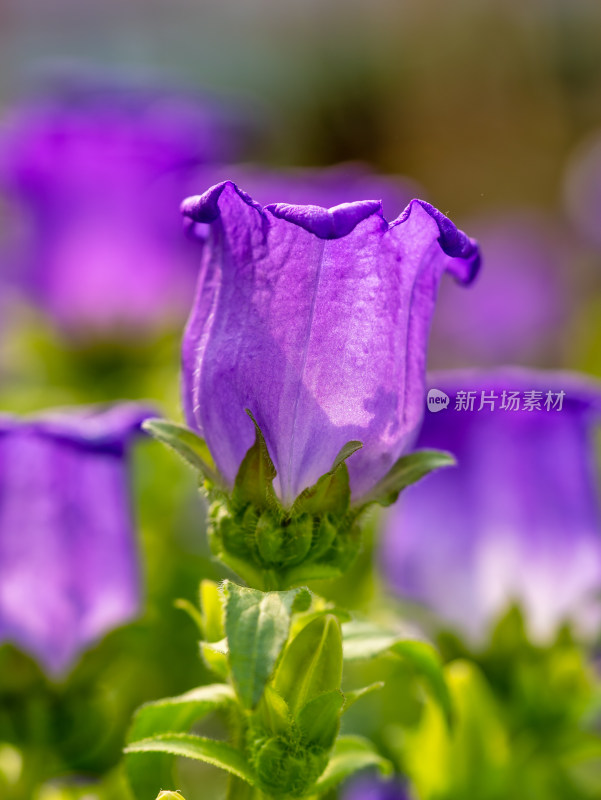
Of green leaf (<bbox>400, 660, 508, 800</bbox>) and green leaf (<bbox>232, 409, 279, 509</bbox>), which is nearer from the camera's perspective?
green leaf (<bbox>232, 409, 279, 509</bbox>)

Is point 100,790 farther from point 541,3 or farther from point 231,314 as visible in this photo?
point 541,3

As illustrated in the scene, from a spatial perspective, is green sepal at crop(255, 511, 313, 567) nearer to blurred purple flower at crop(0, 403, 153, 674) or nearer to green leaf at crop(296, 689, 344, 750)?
green leaf at crop(296, 689, 344, 750)

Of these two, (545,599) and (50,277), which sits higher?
(50,277)

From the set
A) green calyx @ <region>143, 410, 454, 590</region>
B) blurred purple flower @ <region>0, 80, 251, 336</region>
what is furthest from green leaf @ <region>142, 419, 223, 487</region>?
blurred purple flower @ <region>0, 80, 251, 336</region>

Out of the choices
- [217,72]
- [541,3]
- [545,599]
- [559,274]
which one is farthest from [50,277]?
[217,72]

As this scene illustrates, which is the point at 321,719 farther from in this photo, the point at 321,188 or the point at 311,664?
the point at 321,188

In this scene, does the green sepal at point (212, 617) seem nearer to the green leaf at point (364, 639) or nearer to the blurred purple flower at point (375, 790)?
the green leaf at point (364, 639)
